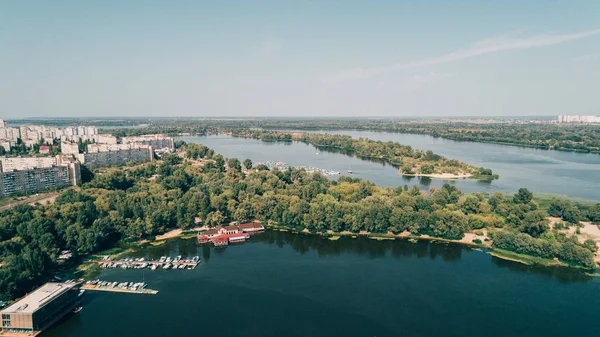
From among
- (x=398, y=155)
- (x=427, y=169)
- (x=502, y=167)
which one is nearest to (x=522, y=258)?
(x=427, y=169)

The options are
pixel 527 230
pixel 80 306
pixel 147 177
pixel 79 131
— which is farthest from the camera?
pixel 79 131

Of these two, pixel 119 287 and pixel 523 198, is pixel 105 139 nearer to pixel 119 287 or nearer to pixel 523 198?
pixel 119 287

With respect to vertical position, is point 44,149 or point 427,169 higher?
point 44,149

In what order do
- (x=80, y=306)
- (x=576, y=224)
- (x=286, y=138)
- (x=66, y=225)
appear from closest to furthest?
(x=80, y=306)
(x=66, y=225)
(x=576, y=224)
(x=286, y=138)

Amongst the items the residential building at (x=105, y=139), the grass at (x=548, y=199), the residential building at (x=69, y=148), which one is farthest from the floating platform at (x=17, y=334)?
the residential building at (x=105, y=139)

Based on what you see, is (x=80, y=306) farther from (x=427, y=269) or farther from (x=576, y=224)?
(x=576, y=224)

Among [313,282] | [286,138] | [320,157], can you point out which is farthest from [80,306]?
[286,138]

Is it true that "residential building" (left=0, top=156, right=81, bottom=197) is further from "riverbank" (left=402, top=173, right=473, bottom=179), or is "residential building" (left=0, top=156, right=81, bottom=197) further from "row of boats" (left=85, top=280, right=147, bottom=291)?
"riverbank" (left=402, top=173, right=473, bottom=179)
